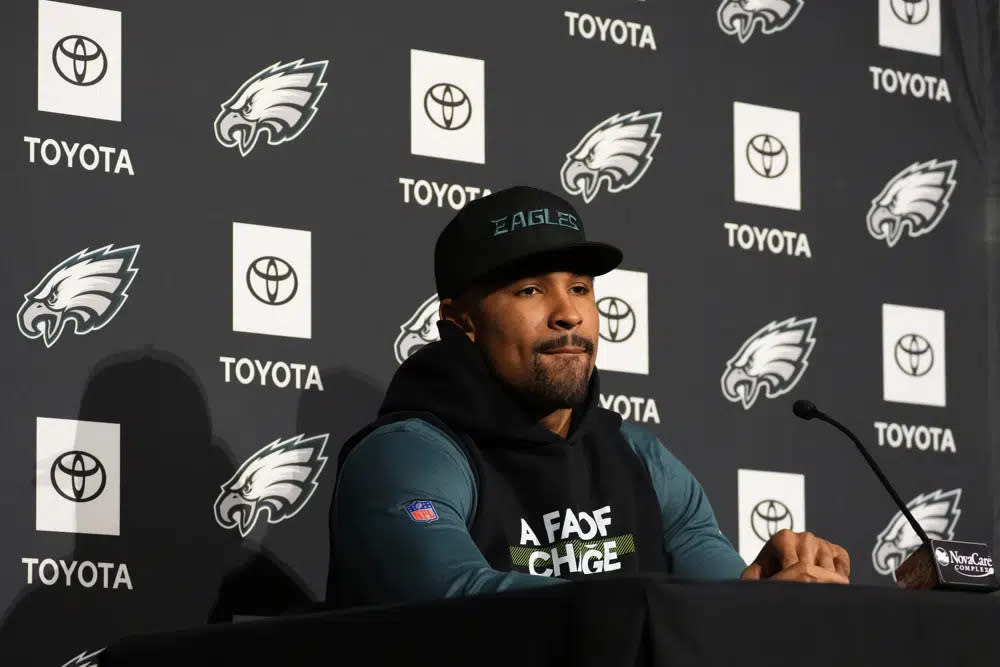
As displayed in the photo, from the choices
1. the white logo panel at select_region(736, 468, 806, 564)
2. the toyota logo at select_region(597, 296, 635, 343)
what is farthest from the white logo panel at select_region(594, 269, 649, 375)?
the white logo panel at select_region(736, 468, 806, 564)

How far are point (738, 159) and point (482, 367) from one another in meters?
1.41

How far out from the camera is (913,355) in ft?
14.5

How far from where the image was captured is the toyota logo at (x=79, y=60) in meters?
3.44

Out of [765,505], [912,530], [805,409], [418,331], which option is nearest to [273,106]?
[418,331]

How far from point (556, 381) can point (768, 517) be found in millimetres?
1222

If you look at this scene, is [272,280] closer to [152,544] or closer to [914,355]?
[152,544]

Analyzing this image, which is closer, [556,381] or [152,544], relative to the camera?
[556,381]

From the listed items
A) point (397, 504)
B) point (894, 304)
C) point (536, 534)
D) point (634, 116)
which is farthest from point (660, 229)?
point (397, 504)

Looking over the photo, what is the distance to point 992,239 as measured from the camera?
4.58 metres

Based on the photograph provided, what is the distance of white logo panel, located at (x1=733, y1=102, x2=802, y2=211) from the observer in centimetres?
427

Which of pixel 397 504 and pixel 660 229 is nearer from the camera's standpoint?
pixel 397 504

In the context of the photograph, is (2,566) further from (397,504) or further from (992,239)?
(992,239)

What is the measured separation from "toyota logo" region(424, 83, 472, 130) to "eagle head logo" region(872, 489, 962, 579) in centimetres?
151

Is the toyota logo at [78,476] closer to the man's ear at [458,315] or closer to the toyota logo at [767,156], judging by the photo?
the man's ear at [458,315]
